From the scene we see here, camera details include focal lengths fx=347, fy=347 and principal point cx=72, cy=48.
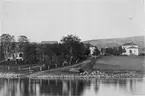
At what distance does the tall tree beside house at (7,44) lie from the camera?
2947 cm

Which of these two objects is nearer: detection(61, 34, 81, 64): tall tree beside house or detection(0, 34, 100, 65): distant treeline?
detection(61, 34, 81, 64): tall tree beside house

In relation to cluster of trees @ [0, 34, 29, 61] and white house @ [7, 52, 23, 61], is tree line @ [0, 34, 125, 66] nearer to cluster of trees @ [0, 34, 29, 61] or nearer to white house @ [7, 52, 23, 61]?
cluster of trees @ [0, 34, 29, 61]

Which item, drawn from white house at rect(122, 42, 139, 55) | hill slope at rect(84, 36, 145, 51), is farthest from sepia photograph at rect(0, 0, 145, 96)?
hill slope at rect(84, 36, 145, 51)

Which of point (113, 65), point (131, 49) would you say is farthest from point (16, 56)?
point (131, 49)

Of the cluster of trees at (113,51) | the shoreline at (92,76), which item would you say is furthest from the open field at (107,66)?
the cluster of trees at (113,51)

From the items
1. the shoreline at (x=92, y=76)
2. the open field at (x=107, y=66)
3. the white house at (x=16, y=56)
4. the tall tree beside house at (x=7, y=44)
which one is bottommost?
the shoreline at (x=92, y=76)

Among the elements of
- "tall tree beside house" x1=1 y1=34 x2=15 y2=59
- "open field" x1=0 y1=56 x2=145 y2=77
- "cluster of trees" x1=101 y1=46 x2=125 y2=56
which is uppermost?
"tall tree beside house" x1=1 y1=34 x2=15 y2=59

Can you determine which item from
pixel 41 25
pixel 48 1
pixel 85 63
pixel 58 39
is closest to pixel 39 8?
pixel 48 1

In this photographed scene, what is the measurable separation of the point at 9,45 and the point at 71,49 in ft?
21.3

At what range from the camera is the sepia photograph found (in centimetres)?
1874

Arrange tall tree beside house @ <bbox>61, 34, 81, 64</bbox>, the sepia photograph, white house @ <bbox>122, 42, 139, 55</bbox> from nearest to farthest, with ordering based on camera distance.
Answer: the sepia photograph < tall tree beside house @ <bbox>61, 34, 81, 64</bbox> < white house @ <bbox>122, 42, 139, 55</bbox>

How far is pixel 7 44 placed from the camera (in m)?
31.2

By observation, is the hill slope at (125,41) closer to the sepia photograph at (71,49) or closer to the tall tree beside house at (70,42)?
the sepia photograph at (71,49)

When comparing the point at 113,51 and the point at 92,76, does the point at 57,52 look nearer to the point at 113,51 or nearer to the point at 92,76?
the point at 92,76
